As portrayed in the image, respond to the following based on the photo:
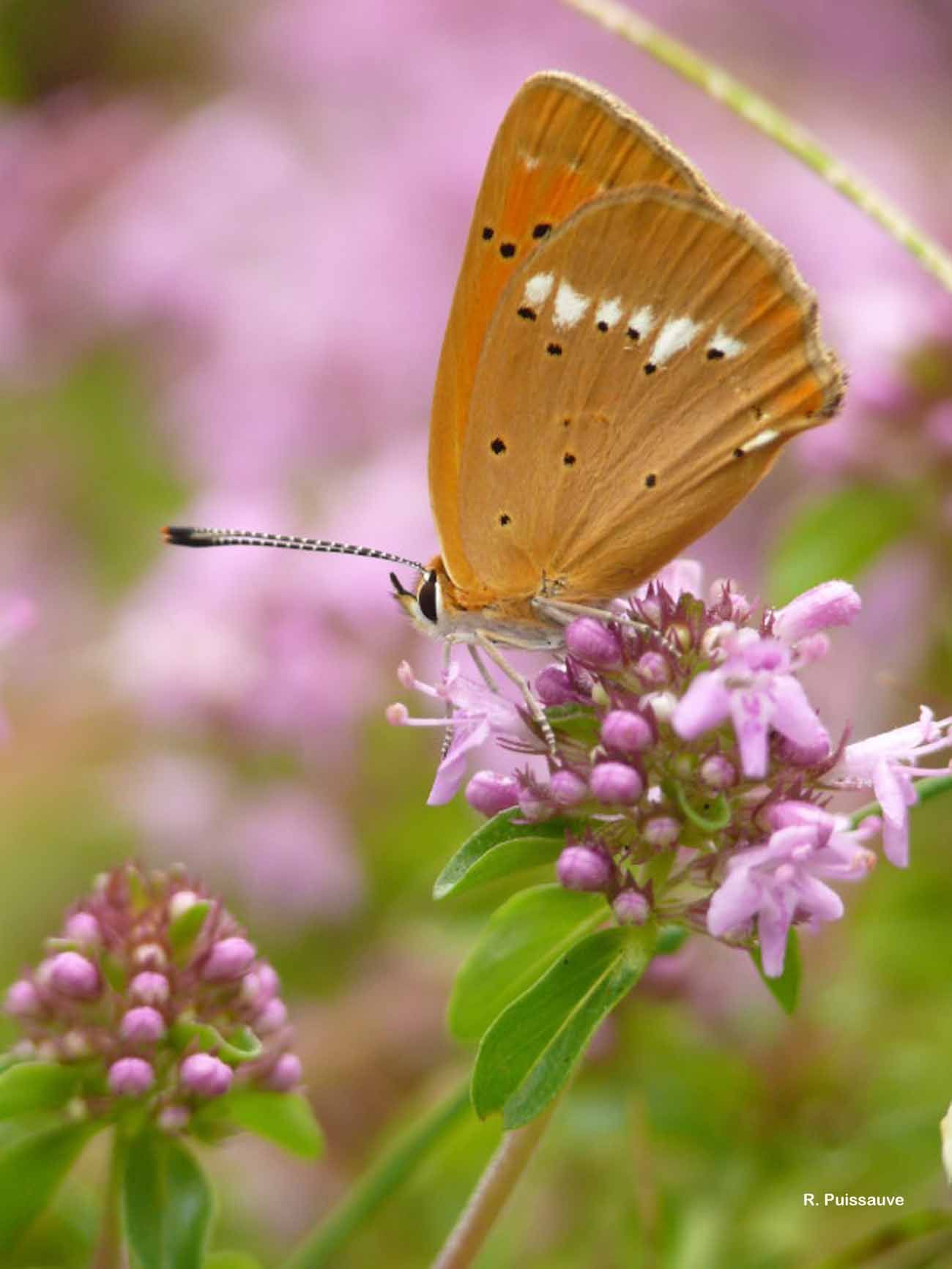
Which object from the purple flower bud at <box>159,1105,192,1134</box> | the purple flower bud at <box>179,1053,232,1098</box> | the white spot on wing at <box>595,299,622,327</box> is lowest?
the purple flower bud at <box>159,1105,192,1134</box>

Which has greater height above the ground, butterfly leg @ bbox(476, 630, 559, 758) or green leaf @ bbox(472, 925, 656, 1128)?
butterfly leg @ bbox(476, 630, 559, 758)

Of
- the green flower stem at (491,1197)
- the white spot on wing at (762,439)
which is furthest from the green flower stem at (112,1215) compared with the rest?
the white spot on wing at (762,439)

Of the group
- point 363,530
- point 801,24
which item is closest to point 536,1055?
point 363,530

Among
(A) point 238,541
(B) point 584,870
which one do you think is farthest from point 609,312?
(B) point 584,870

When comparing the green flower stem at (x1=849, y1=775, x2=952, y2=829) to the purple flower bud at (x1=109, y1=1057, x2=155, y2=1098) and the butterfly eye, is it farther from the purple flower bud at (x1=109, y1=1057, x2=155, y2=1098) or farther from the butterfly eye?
the purple flower bud at (x1=109, y1=1057, x2=155, y2=1098)

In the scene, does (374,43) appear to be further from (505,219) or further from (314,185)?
(505,219)

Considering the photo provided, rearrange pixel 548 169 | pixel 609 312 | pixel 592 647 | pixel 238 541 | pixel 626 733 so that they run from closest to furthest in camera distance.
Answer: pixel 626 733
pixel 592 647
pixel 548 169
pixel 609 312
pixel 238 541

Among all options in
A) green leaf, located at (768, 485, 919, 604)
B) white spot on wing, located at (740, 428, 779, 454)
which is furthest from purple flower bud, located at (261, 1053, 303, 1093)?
green leaf, located at (768, 485, 919, 604)

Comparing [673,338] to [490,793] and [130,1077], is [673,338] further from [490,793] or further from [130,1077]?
[130,1077]

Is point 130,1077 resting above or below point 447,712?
below
